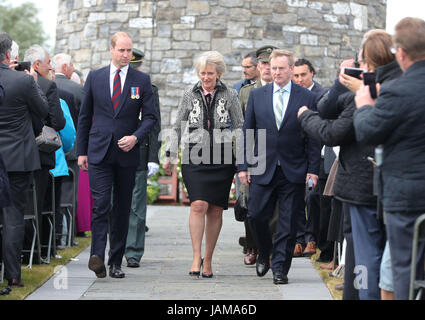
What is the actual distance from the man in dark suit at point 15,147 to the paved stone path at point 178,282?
1.23 ft

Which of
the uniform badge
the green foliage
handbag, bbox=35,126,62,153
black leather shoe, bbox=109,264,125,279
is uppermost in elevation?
the green foliage

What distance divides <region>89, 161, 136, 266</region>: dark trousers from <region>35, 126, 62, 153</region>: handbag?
57cm

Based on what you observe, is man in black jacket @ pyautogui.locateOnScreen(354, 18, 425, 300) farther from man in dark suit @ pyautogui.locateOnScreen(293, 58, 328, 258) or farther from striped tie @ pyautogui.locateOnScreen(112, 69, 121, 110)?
man in dark suit @ pyautogui.locateOnScreen(293, 58, 328, 258)

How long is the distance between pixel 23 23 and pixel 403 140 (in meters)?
40.0

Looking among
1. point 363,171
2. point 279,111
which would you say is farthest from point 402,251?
point 279,111

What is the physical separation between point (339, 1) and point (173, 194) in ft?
17.3

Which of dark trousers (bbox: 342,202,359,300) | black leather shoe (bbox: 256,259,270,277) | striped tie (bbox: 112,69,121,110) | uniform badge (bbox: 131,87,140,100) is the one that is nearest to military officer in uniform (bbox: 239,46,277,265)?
black leather shoe (bbox: 256,259,270,277)

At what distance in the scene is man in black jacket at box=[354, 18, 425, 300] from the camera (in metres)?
4.10

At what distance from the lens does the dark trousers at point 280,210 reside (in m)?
6.55

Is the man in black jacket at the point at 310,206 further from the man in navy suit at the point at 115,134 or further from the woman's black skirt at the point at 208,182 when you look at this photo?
the man in navy suit at the point at 115,134

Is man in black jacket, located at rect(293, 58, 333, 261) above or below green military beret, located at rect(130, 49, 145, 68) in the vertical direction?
below

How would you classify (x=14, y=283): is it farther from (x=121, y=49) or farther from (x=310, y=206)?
(x=310, y=206)

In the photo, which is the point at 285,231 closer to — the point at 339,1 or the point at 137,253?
the point at 137,253
